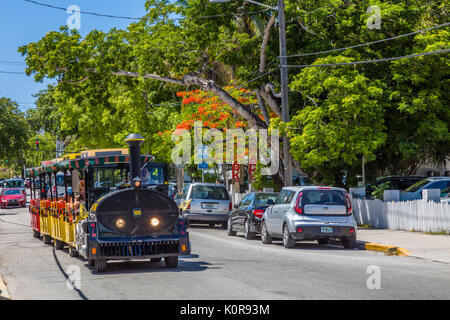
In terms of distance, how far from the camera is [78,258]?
660 inches

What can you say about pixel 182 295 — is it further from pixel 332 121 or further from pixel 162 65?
pixel 162 65

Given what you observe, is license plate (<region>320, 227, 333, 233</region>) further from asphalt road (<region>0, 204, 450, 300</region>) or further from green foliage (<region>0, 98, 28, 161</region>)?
green foliage (<region>0, 98, 28, 161</region>)

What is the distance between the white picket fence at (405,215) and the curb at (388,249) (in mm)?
3400

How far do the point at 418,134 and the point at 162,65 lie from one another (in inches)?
493

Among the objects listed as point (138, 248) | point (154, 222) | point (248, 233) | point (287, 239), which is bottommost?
point (248, 233)

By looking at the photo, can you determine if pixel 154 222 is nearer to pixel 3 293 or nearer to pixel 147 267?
pixel 147 267

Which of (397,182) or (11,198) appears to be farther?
(11,198)

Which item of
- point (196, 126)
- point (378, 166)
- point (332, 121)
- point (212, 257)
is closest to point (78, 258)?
point (212, 257)

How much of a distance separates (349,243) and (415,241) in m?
1.91

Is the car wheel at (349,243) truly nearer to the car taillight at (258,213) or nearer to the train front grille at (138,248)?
the car taillight at (258,213)

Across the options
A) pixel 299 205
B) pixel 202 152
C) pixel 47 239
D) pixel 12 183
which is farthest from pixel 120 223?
pixel 12 183

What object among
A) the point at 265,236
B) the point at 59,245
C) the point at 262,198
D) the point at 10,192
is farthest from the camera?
the point at 10,192

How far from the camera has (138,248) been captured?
13578mm

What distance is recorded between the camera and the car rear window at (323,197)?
18516 mm
